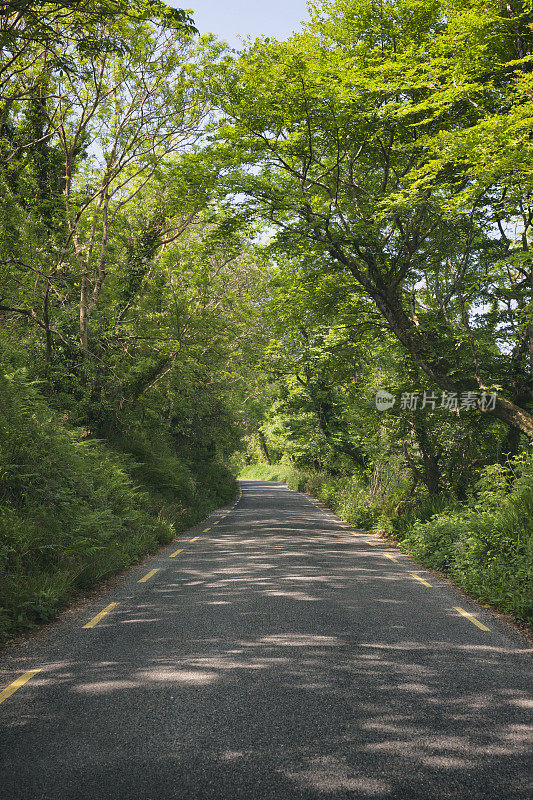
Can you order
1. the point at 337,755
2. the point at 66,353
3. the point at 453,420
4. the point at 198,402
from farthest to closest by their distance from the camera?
the point at 198,402 < the point at 66,353 < the point at 453,420 < the point at 337,755

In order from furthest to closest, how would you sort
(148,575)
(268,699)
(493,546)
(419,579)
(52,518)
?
1. (148,575)
2. (419,579)
3. (52,518)
4. (493,546)
5. (268,699)

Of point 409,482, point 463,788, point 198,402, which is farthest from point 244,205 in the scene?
point 463,788

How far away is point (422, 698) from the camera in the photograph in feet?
13.5

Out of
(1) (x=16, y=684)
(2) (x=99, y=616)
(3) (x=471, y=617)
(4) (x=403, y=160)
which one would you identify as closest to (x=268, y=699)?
(1) (x=16, y=684)

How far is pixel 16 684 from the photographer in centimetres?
438

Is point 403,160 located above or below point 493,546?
above

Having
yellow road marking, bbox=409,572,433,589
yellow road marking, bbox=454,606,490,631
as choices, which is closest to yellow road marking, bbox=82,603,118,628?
yellow road marking, bbox=454,606,490,631

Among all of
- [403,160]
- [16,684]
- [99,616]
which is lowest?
[99,616]

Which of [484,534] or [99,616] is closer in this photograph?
[99,616]

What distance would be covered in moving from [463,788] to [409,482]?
11704 millimetres

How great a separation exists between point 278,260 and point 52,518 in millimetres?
10149

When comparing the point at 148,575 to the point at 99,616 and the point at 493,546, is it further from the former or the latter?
the point at 493,546

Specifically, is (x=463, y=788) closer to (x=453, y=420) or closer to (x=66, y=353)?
(x=453, y=420)

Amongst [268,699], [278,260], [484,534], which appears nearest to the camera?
[268,699]
